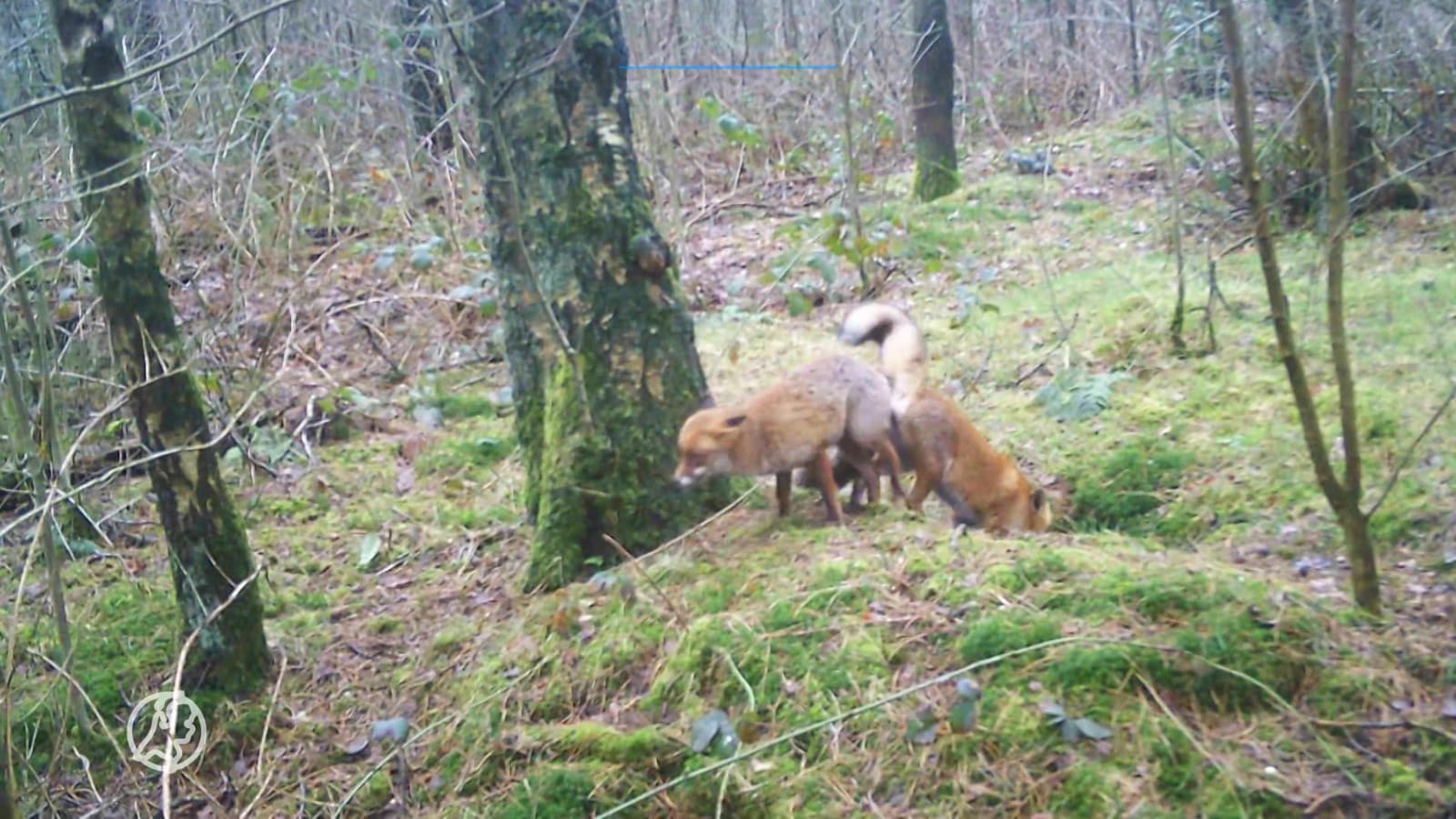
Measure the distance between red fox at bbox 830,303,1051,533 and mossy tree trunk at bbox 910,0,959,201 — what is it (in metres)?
7.83

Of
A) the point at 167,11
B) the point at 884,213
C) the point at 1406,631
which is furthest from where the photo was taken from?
the point at 167,11

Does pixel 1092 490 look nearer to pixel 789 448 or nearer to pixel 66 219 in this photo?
pixel 789 448

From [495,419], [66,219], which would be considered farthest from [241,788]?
[66,219]

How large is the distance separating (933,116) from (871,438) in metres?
8.69

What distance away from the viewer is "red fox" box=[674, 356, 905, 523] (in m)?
5.51

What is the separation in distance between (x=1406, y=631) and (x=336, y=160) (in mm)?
10426

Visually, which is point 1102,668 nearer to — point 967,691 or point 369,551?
point 967,691

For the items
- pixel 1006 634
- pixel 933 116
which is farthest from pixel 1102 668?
pixel 933 116

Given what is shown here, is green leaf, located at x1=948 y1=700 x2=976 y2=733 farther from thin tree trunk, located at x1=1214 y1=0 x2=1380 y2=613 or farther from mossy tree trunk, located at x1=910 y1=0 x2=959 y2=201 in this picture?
mossy tree trunk, located at x1=910 y1=0 x2=959 y2=201

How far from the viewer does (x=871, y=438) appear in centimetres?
605

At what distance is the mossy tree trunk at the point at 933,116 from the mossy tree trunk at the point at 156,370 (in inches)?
392

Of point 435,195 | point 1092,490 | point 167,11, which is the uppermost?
point 167,11

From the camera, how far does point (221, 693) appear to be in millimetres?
5395

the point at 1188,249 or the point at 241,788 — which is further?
the point at 1188,249
